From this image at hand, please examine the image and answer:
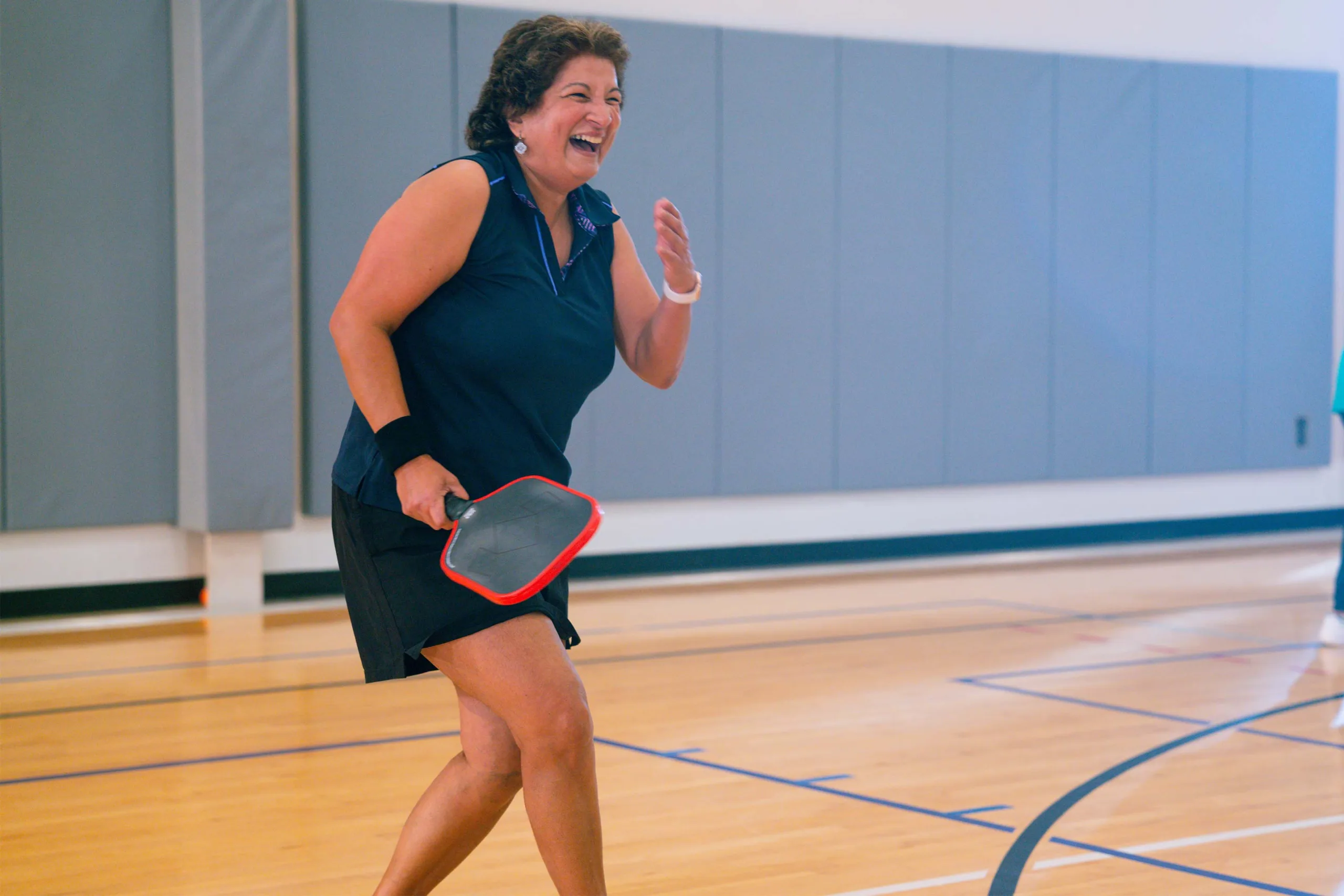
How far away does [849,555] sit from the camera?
7.05 metres

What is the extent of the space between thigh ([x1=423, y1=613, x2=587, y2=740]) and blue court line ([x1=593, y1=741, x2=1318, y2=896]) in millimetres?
1370

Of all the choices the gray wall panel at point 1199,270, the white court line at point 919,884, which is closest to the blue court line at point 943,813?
the white court line at point 919,884

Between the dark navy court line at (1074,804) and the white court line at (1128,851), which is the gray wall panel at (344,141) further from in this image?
the white court line at (1128,851)

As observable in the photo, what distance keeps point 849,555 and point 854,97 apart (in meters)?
2.14

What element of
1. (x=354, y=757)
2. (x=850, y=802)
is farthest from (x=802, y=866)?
(x=354, y=757)

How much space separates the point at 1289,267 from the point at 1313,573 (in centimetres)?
208

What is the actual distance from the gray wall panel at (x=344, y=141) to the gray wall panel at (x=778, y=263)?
141 centimetres

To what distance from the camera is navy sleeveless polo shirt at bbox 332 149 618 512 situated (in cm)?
186

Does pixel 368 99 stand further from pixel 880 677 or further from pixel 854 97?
pixel 880 677

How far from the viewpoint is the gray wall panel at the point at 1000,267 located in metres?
7.20

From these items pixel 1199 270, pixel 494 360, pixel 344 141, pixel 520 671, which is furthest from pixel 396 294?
pixel 1199 270

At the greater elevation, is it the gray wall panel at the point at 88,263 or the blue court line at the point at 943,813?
the gray wall panel at the point at 88,263

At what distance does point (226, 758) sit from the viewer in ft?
11.4

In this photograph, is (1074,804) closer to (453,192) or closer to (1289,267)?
(453,192)
